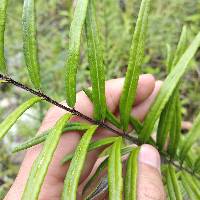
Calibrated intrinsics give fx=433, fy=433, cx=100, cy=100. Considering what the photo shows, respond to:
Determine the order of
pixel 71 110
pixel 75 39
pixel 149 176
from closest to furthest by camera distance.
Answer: pixel 75 39 < pixel 71 110 < pixel 149 176

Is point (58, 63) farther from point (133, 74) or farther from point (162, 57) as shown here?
point (133, 74)

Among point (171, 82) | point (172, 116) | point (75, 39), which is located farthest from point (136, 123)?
point (75, 39)

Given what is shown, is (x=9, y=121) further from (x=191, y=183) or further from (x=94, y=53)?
(x=191, y=183)

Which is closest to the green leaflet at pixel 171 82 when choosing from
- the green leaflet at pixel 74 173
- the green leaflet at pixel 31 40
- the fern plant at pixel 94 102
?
the fern plant at pixel 94 102

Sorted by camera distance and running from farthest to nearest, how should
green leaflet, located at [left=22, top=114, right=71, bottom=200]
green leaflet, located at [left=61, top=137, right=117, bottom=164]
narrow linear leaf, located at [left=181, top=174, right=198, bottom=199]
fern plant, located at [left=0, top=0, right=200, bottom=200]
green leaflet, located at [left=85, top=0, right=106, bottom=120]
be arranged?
narrow linear leaf, located at [left=181, top=174, right=198, bottom=199]
green leaflet, located at [left=61, top=137, right=117, bottom=164]
green leaflet, located at [left=85, top=0, right=106, bottom=120]
fern plant, located at [left=0, top=0, right=200, bottom=200]
green leaflet, located at [left=22, top=114, right=71, bottom=200]

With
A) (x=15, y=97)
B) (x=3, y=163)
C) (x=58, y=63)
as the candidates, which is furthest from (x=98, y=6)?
(x=3, y=163)

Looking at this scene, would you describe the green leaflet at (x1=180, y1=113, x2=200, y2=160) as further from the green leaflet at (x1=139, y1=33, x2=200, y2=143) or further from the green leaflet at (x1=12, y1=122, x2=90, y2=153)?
the green leaflet at (x1=12, y1=122, x2=90, y2=153)

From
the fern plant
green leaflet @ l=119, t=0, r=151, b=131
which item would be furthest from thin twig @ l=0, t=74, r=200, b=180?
green leaflet @ l=119, t=0, r=151, b=131
